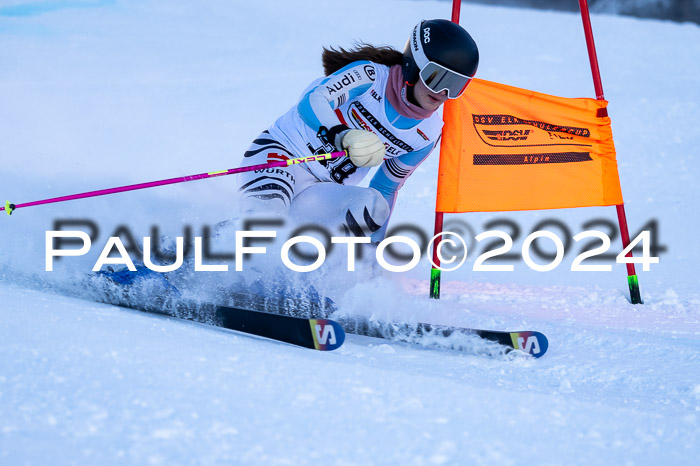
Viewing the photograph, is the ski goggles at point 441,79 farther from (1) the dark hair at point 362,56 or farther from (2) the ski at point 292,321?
(2) the ski at point 292,321

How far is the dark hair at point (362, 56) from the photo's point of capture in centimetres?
325

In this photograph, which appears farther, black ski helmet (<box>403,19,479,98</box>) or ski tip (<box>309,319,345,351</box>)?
black ski helmet (<box>403,19,479,98</box>)

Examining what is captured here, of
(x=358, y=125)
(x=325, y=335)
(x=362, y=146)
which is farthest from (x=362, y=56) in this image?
(x=325, y=335)

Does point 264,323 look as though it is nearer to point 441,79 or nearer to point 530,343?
point 530,343

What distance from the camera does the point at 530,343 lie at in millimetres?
2484

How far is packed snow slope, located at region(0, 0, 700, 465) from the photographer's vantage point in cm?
144

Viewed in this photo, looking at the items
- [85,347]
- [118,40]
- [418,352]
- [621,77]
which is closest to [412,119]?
[418,352]

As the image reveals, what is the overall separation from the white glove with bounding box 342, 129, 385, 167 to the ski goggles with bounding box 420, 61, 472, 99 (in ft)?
1.09

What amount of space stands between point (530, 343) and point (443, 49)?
47.4 inches

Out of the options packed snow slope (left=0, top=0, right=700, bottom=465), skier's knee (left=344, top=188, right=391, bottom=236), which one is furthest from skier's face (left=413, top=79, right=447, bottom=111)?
packed snow slope (left=0, top=0, right=700, bottom=465)

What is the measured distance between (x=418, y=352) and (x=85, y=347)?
1.14m

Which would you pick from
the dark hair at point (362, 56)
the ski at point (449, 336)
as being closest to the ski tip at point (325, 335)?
the ski at point (449, 336)

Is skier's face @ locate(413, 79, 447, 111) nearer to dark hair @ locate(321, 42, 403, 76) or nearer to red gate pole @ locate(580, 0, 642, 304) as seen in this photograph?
dark hair @ locate(321, 42, 403, 76)

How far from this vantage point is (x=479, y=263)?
466cm
